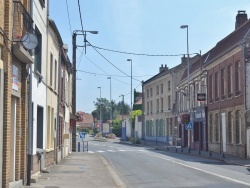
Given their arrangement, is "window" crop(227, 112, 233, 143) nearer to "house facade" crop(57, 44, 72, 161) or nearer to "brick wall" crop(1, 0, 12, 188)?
"house facade" crop(57, 44, 72, 161)

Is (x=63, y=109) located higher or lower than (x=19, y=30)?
lower

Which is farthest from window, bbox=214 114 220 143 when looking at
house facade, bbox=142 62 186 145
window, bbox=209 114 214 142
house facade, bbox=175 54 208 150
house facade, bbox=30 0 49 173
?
house facade, bbox=30 0 49 173

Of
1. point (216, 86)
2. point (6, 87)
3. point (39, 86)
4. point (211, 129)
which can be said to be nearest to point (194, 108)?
point (211, 129)

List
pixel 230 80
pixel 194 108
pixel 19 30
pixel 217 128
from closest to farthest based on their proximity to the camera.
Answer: pixel 19 30, pixel 230 80, pixel 217 128, pixel 194 108

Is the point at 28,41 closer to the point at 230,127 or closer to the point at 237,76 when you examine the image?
the point at 237,76

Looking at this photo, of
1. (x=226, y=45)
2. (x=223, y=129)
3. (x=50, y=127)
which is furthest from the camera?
(x=226, y=45)

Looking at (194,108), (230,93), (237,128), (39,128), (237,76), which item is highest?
(237,76)

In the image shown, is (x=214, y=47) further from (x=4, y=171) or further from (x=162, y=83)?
(x=4, y=171)

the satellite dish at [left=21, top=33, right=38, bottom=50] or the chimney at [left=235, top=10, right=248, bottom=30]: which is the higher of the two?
the chimney at [left=235, top=10, right=248, bottom=30]

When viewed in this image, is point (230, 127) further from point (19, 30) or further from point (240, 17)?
point (19, 30)

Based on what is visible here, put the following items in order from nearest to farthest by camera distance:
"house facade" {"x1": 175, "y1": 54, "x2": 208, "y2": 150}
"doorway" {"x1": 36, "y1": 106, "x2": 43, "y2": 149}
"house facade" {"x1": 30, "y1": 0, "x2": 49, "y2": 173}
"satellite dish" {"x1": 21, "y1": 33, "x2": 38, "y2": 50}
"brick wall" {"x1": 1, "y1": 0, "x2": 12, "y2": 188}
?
1. "brick wall" {"x1": 1, "y1": 0, "x2": 12, "y2": 188}
2. "satellite dish" {"x1": 21, "y1": 33, "x2": 38, "y2": 50}
3. "house facade" {"x1": 30, "y1": 0, "x2": 49, "y2": 173}
4. "doorway" {"x1": 36, "y1": 106, "x2": 43, "y2": 149}
5. "house facade" {"x1": 175, "y1": 54, "x2": 208, "y2": 150}

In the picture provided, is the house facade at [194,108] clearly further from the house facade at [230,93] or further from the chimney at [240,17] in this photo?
the chimney at [240,17]

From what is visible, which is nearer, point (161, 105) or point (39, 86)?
point (39, 86)

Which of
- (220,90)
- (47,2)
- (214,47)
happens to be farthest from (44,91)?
(214,47)
